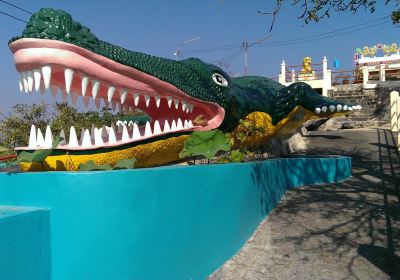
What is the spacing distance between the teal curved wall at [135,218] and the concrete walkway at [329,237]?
0.42 meters

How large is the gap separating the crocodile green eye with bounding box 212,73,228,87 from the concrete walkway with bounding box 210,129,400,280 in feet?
5.84

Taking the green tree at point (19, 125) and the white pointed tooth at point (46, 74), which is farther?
the green tree at point (19, 125)

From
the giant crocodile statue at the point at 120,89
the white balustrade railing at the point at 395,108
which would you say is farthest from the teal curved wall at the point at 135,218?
the white balustrade railing at the point at 395,108

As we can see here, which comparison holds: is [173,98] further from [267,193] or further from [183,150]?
[267,193]

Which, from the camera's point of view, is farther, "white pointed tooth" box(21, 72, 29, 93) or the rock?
the rock

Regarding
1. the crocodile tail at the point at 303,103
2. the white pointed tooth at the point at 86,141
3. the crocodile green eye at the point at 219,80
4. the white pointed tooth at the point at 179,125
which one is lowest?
the white pointed tooth at the point at 86,141

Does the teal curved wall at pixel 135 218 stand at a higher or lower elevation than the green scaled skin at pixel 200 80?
lower

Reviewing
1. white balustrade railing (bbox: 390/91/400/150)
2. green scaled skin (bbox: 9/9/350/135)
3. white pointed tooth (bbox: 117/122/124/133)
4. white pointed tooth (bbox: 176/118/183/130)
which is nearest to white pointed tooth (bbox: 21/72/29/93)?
green scaled skin (bbox: 9/9/350/135)

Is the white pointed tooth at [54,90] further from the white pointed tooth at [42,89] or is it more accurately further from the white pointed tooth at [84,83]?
the white pointed tooth at [84,83]

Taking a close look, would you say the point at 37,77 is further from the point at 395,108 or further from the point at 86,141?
the point at 395,108

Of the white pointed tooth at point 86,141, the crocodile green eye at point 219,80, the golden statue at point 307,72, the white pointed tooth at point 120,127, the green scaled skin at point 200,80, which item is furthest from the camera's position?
the golden statue at point 307,72

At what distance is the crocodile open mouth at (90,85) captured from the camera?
2789 millimetres

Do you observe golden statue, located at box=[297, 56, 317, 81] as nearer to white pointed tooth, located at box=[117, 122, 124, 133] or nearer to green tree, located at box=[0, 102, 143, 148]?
green tree, located at box=[0, 102, 143, 148]

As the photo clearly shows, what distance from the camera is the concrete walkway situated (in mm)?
3391
